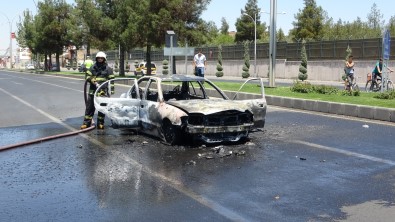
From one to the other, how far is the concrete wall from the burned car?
2646 centimetres

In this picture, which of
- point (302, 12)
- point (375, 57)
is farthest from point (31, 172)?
point (302, 12)

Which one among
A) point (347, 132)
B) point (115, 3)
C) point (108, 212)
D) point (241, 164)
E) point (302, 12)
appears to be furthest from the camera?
point (302, 12)

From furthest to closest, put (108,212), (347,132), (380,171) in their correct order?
(347,132) → (380,171) → (108,212)

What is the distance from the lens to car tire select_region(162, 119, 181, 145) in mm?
8523

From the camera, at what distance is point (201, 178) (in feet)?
20.9

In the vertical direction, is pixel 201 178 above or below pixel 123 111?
below

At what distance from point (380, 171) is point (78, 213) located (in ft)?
13.6

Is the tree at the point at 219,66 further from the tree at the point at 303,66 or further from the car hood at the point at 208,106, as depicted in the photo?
the car hood at the point at 208,106

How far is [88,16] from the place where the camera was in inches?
1522

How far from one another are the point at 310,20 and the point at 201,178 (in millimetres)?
60161

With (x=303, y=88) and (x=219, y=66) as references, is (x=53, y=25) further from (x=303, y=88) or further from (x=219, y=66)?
(x=303, y=88)

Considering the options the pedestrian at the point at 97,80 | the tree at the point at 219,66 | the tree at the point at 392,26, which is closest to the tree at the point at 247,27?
the tree at the point at 392,26

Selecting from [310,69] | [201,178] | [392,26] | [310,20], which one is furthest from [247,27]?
[201,178]

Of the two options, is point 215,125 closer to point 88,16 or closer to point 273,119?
point 273,119
